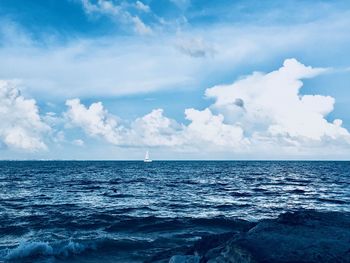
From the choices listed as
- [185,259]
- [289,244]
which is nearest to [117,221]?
Answer: [185,259]

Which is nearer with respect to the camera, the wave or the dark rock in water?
the dark rock in water

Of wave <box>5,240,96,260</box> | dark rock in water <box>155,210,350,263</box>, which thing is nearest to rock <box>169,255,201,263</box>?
dark rock in water <box>155,210,350,263</box>

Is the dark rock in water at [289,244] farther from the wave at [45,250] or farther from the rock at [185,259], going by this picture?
the wave at [45,250]

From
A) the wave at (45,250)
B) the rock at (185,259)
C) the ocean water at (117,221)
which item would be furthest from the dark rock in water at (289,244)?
the wave at (45,250)

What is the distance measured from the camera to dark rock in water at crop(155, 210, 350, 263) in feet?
33.3

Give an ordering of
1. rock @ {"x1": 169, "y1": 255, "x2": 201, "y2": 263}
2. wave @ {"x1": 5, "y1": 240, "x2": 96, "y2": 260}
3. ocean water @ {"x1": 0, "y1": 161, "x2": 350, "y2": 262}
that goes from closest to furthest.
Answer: rock @ {"x1": 169, "y1": 255, "x2": 201, "y2": 263}, wave @ {"x1": 5, "y1": 240, "x2": 96, "y2": 260}, ocean water @ {"x1": 0, "y1": 161, "x2": 350, "y2": 262}

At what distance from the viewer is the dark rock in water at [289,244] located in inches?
400

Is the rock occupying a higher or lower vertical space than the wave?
higher

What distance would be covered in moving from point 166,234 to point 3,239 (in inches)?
401

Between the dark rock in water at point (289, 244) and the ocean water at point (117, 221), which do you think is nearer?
the dark rock in water at point (289, 244)

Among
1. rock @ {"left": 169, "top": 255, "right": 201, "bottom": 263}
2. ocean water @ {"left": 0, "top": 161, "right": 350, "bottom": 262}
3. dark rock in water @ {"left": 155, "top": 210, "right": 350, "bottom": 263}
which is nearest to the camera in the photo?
dark rock in water @ {"left": 155, "top": 210, "right": 350, "bottom": 263}

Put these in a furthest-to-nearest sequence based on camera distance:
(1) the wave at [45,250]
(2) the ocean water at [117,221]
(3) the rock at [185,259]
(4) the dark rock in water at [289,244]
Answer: (2) the ocean water at [117,221] < (1) the wave at [45,250] < (3) the rock at [185,259] < (4) the dark rock in water at [289,244]

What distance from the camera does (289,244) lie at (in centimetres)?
1071

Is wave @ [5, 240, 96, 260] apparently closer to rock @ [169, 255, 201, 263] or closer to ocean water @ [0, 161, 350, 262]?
ocean water @ [0, 161, 350, 262]
